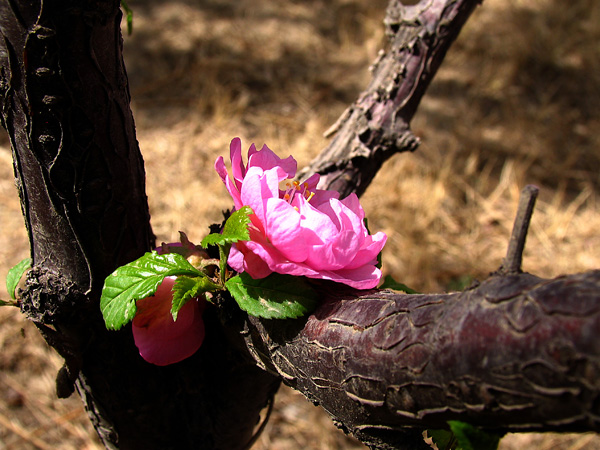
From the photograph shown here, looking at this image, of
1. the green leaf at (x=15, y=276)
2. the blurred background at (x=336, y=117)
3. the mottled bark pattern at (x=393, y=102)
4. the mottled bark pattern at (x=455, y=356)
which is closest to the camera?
the mottled bark pattern at (x=455, y=356)

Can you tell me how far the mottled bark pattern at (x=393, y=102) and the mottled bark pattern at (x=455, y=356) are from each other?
0.39 metres

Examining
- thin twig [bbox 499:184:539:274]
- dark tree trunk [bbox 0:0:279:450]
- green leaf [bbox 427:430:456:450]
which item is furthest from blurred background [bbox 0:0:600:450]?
thin twig [bbox 499:184:539:274]

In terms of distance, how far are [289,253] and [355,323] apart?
0.10 metres

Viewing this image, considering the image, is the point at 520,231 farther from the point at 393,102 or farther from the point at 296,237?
the point at 393,102

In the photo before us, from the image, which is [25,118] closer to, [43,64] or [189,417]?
[43,64]

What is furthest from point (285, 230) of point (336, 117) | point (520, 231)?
point (336, 117)

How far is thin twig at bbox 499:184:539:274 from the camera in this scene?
0.45m

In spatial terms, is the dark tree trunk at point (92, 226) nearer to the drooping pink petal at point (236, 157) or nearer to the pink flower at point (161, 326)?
the pink flower at point (161, 326)

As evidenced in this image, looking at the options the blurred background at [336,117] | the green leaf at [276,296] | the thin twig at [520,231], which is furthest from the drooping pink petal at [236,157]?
the blurred background at [336,117]

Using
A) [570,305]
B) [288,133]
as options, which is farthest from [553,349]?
[288,133]

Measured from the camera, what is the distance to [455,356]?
1.51 ft

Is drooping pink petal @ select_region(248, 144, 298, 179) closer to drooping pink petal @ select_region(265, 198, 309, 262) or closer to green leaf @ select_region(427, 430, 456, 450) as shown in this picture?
drooping pink petal @ select_region(265, 198, 309, 262)

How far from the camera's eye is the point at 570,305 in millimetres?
405

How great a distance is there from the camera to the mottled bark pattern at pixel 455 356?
1.32ft
